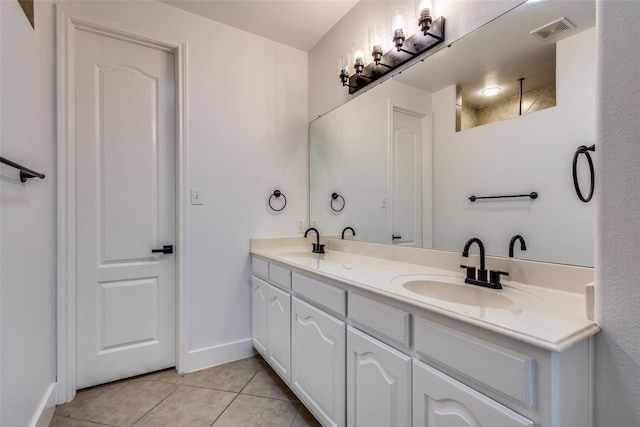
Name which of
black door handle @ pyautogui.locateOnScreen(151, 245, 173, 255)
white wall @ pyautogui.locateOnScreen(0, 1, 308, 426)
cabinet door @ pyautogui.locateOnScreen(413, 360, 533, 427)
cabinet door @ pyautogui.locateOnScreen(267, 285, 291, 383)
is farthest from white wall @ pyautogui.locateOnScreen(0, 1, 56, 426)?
cabinet door @ pyautogui.locateOnScreen(413, 360, 533, 427)

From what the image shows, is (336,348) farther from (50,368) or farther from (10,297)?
(50,368)

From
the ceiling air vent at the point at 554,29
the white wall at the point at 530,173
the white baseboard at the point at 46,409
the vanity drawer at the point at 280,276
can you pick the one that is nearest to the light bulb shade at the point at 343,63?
the white wall at the point at 530,173

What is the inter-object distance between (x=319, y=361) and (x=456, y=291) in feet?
2.32

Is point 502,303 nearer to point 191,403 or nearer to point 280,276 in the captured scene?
point 280,276

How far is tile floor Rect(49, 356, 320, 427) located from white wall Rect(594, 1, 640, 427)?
1.27 meters

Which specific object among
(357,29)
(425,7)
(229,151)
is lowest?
(229,151)

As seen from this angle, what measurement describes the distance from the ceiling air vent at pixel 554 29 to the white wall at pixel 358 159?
51cm

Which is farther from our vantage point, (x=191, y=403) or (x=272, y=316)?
(x=272, y=316)

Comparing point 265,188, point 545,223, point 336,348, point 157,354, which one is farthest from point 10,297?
point 545,223

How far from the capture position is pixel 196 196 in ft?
6.58

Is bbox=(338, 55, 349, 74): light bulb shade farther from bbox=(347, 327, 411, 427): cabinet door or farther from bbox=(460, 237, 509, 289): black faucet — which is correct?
bbox=(347, 327, 411, 427): cabinet door

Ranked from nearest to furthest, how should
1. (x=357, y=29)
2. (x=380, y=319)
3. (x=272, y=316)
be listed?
(x=380, y=319) < (x=272, y=316) < (x=357, y=29)

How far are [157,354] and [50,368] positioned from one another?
55cm

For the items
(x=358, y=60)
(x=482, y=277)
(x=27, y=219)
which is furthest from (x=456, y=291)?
(x=27, y=219)
